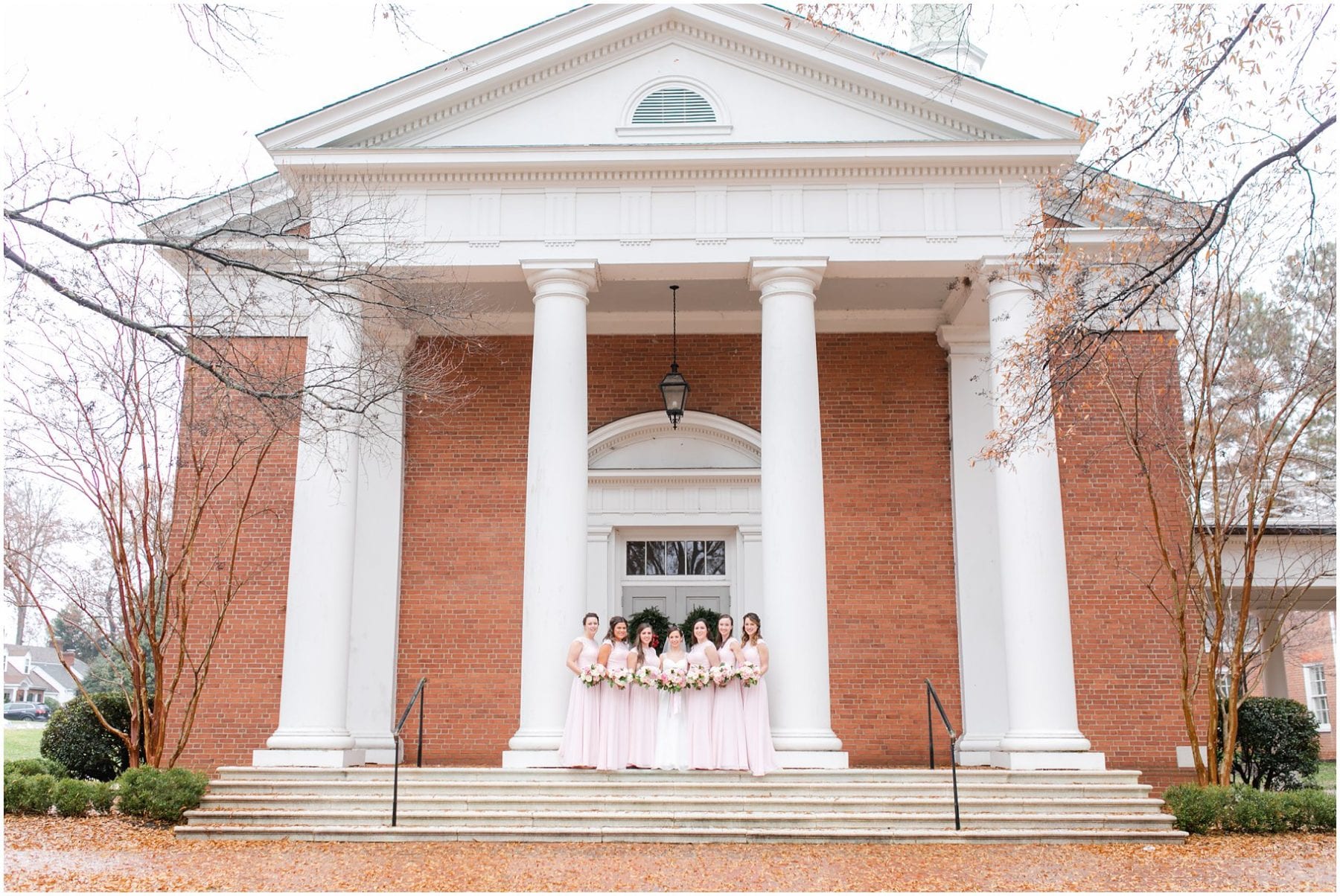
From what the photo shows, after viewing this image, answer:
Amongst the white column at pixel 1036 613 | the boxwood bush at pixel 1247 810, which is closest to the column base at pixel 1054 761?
the white column at pixel 1036 613

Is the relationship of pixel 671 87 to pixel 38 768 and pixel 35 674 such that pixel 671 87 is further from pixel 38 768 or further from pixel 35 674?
pixel 35 674

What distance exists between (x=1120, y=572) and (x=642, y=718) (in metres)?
6.70

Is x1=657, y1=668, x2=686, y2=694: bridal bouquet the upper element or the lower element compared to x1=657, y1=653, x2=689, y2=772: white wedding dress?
upper

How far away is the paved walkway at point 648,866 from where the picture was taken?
8.84m

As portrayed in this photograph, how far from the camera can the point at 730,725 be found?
39.9 feet

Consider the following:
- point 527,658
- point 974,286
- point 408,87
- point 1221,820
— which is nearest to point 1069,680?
point 1221,820

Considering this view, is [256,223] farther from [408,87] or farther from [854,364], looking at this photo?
[854,364]

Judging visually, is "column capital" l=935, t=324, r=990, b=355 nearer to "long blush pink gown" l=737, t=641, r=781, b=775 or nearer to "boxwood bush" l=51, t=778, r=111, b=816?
"long blush pink gown" l=737, t=641, r=781, b=775

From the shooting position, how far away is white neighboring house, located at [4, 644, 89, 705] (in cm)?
6281

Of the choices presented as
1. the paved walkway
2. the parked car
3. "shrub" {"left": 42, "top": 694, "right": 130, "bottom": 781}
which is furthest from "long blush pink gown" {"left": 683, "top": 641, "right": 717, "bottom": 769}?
the parked car

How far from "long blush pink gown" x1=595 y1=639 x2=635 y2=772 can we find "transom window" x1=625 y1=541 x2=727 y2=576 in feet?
13.1

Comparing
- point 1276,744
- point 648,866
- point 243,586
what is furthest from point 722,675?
point 1276,744

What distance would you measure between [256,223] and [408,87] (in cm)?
237

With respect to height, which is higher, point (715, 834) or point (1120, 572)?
point (1120, 572)
